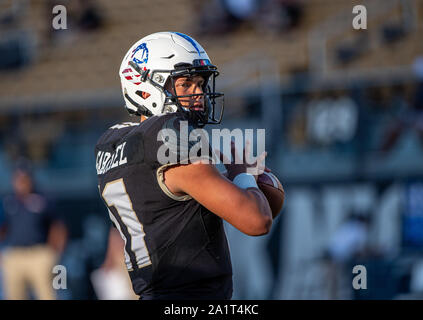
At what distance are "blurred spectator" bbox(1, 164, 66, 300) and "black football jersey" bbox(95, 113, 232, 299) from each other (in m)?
5.39

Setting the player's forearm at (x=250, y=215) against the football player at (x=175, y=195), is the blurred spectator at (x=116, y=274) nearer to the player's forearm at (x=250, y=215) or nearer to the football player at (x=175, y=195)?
the football player at (x=175, y=195)

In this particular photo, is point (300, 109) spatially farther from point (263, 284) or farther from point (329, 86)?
point (263, 284)

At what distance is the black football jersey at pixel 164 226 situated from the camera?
2645mm

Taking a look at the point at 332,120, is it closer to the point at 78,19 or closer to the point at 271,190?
the point at 271,190

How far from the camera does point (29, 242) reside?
7.91 metres

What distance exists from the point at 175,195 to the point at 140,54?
70cm

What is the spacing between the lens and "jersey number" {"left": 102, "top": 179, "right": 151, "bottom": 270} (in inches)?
108

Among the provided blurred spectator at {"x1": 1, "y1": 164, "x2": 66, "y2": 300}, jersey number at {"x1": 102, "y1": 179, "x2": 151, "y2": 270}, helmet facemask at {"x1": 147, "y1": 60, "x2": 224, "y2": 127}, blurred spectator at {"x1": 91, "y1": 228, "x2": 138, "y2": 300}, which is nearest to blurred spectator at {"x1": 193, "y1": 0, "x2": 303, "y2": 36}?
blurred spectator at {"x1": 1, "y1": 164, "x2": 66, "y2": 300}

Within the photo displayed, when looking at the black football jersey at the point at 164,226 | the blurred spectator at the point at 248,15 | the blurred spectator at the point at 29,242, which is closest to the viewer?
the black football jersey at the point at 164,226

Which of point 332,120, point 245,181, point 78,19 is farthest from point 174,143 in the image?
point 78,19

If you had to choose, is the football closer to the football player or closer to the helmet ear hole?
the football player

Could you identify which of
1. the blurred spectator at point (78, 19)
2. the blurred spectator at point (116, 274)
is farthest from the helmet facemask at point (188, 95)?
the blurred spectator at point (78, 19)

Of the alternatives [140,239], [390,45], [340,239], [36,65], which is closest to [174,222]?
[140,239]

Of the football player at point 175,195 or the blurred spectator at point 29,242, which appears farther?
the blurred spectator at point 29,242
